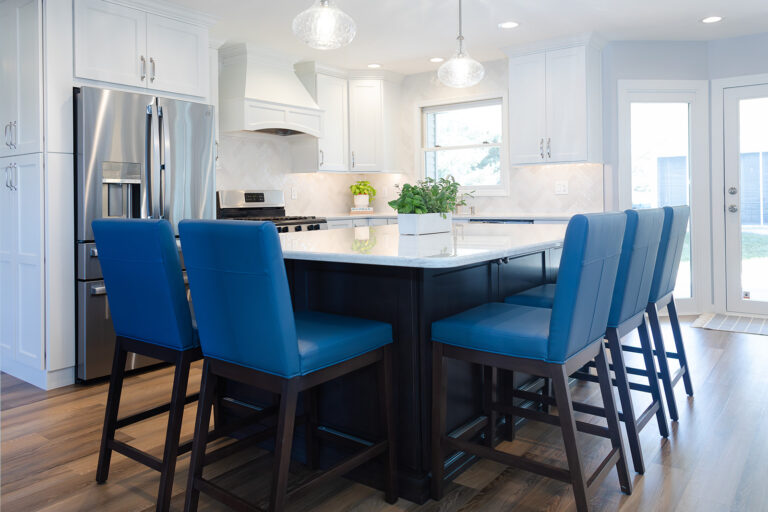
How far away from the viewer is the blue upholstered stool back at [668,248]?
262cm

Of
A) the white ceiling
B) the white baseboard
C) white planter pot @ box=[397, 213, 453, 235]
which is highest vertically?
the white ceiling

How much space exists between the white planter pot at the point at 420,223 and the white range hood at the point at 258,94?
9.49 ft

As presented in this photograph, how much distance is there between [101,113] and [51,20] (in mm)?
545

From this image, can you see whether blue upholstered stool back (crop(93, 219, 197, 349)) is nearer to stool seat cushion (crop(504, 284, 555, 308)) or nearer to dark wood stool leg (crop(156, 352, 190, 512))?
dark wood stool leg (crop(156, 352, 190, 512))

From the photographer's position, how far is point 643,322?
2.49 meters

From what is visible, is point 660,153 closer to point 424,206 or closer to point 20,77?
point 424,206

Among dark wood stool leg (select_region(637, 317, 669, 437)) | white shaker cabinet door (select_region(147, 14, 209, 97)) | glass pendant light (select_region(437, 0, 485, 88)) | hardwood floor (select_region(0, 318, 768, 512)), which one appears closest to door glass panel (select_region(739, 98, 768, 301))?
hardwood floor (select_region(0, 318, 768, 512))

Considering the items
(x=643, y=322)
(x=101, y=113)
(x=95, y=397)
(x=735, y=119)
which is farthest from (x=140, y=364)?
(x=735, y=119)

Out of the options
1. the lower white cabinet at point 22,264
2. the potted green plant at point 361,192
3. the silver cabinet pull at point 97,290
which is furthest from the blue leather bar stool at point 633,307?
the potted green plant at point 361,192

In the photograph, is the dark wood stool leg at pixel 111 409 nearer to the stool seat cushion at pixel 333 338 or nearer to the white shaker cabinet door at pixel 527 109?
the stool seat cushion at pixel 333 338

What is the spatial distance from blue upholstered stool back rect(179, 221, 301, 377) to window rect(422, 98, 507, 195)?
174 inches

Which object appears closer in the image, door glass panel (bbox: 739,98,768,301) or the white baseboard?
the white baseboard

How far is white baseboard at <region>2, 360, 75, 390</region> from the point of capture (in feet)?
10.8

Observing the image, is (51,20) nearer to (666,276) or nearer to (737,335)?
(666,276)
